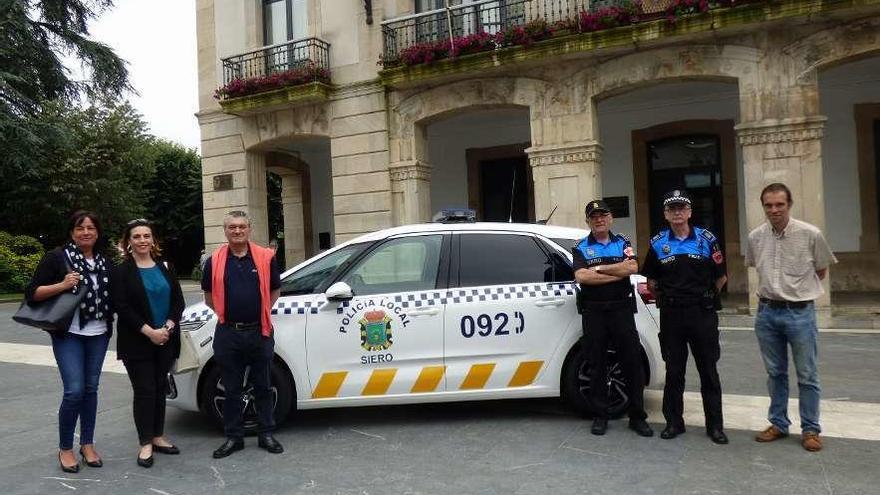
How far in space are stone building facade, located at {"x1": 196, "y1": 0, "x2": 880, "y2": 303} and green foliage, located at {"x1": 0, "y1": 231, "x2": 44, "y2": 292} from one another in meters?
11.0

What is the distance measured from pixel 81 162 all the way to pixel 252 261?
29.9 meters

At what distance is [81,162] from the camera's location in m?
30.4

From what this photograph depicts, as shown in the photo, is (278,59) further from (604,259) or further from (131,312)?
(604,259)

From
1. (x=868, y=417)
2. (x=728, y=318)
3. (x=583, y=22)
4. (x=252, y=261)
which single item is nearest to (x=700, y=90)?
(x=583, y=22)

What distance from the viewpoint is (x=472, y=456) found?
15.2 ft

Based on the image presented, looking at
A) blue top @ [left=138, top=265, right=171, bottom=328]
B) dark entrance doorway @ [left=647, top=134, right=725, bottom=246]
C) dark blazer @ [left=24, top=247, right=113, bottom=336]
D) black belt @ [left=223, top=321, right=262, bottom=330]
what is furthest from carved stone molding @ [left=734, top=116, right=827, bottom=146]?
dark blazer @ [left=24, top=247, right=113, bottom=336]

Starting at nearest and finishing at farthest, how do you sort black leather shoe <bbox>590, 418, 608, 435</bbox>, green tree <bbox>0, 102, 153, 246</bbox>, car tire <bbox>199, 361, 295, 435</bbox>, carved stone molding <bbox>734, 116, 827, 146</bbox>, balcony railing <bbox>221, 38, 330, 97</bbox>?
1. black leather shoe <bbox>590, 418, 608, 435</bbox>
2. car tire <bbox>199, 361, 295, 435</bbox>
3. carved stone molding <bbox>734, 116, 827, 146</bbox>
4. balcony railing <bbox>221, 38, 330, 97</bbox>
5. green tree <bbox>0, 102, 153, 246</bbox>

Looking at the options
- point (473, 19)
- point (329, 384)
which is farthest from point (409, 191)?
point (329, 384)

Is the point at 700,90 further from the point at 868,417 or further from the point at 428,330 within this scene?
the point at 428,330

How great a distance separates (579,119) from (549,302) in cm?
774

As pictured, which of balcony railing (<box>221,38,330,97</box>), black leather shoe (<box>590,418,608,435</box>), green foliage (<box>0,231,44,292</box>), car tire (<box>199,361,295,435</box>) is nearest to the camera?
black leather shoe (<box>590,418,608,435</box>)

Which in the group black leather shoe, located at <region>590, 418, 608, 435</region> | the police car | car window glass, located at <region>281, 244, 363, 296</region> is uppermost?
car window glass, located at <region>281, 244, 363, 296</region>

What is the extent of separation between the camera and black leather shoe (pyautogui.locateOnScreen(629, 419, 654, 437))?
495 cm

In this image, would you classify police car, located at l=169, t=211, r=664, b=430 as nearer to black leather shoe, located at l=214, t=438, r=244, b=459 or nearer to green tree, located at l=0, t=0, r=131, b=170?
Answer: black leather shoe, located at l=214, t=438, r=244, b=459
